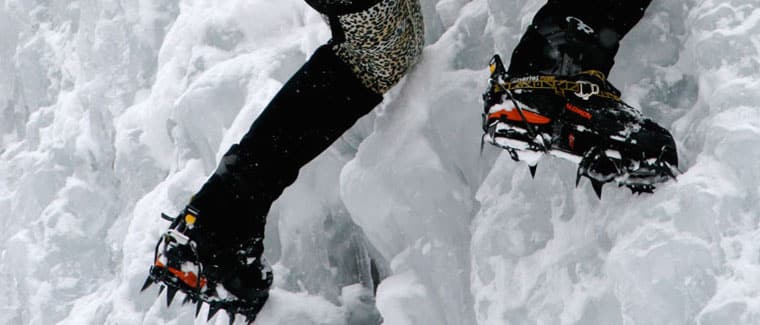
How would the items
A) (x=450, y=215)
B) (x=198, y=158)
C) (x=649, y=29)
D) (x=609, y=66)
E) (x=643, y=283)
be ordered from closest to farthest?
(x=643, y=283)
(x=609, y=66)
(x=649, y=29)
(x=450, y=215)
(x=198, y=158)

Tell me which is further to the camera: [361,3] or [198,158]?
[198,158]

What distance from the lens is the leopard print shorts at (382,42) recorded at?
4.98 ft

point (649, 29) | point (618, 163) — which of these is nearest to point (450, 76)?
point (649, 29)

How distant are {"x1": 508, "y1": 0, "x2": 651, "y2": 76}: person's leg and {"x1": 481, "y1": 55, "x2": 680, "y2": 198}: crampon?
2 centimetres

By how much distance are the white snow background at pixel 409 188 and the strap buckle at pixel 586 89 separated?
0.18m

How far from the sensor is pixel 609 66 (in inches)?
49.1

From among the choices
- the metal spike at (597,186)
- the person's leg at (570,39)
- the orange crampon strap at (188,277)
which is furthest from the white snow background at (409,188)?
the orange crampon strap at (188,277)

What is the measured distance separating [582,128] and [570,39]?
0.13 metres

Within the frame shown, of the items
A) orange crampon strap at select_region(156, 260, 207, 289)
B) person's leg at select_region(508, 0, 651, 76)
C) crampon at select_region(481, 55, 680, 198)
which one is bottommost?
orange crampon strap at select_region(156, 260, 207, 289)

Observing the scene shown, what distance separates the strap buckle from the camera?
1.18 meters

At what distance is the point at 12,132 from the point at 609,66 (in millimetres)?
3038

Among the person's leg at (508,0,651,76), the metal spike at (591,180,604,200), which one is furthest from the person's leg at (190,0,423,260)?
the metal spike at (591,180,604,200)

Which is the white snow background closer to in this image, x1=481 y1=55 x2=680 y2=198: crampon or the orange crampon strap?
x1=481 y1=55 x2=680 y2=198: crampon

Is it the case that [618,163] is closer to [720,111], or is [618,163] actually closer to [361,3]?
[720,111]
